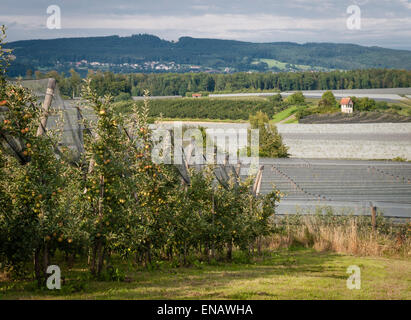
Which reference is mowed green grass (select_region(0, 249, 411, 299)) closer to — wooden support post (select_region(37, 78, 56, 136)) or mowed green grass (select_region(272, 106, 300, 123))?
wooden support post (select_region(37, 78, 56, 136))

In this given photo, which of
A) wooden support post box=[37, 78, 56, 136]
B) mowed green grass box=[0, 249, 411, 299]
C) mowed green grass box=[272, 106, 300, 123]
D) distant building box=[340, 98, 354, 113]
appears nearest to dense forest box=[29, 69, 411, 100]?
mowed green grass box=[272, 106, 300, 123]

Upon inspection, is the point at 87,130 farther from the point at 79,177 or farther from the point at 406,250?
the point at 406,250

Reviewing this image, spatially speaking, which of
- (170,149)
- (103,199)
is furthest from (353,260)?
Result: (103,199)

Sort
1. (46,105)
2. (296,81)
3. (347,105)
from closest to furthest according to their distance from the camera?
(46,105)
(347,105)
(296,81)

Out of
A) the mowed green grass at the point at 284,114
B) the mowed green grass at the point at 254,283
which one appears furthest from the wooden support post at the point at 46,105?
the mowed green grass at the point at 284,114

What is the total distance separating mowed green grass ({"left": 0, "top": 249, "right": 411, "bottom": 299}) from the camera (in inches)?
281

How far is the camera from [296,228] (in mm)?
17016

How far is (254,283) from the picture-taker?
8.44 m

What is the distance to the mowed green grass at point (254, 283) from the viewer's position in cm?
713

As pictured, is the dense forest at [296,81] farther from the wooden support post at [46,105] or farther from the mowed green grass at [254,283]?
the wooden support post at [46,105]

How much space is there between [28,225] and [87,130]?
258cm

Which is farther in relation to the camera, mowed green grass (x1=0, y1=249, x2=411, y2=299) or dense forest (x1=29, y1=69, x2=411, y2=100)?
dense forest (x1=29, y1=69, x2=411, y2=100)

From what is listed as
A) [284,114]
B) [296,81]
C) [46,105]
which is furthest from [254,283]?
[296,81]

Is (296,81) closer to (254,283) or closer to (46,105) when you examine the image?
(46,105)
